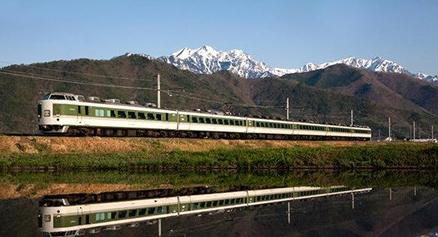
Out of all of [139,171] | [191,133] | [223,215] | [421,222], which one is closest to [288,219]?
[223,215]

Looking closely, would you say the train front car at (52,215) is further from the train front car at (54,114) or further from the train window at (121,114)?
the train window at (121,114)

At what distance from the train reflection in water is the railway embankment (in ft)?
51.3

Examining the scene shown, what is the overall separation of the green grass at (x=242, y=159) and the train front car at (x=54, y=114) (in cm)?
301

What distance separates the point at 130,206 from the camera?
24.3 meters

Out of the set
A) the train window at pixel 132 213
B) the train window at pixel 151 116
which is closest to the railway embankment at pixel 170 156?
Answer: the train window at pixel 151 116

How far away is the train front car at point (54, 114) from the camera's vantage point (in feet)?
152

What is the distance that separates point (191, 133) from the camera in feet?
210

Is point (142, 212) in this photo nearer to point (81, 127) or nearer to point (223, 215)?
point (223, 215)

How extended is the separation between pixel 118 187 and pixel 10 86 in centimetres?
16509

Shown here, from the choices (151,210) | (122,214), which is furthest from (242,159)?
(122,214)

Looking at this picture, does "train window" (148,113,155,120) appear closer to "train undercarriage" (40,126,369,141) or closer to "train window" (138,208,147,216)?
"train undercarriage" (40,126,369,141)

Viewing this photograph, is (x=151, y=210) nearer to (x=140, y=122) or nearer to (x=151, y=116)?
(x=140, y=122)

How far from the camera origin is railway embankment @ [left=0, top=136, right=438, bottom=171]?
4347 cm

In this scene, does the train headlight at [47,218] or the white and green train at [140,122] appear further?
the white and green train at [140,122]
